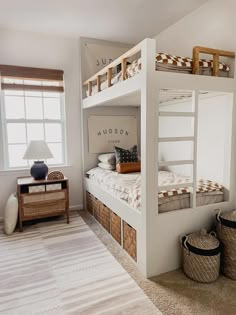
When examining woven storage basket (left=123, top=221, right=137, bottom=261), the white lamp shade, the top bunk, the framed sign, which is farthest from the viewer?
the framed sign

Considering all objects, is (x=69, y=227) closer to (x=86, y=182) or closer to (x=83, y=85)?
(x=86, y=182)

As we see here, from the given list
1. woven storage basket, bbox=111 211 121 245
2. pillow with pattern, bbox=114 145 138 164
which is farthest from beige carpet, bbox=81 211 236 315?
pillow with pattern, bbox=114 145 138 164

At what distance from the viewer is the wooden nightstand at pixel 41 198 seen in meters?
Answer: 3.01

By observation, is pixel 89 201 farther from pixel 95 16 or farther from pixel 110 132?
pixel 95 16

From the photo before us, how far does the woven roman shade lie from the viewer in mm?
3256

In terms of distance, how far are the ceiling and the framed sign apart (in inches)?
50.2

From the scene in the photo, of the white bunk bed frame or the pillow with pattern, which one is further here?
the pillow with pattern

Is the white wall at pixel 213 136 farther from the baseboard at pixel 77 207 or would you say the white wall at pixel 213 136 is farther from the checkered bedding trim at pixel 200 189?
the baseboard at pixel 77 207

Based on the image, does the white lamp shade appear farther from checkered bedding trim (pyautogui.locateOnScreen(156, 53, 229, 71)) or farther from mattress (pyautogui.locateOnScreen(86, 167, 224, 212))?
checkered bedding trim (pyautogui.locateOnScreen(156, 53, 229, 71))

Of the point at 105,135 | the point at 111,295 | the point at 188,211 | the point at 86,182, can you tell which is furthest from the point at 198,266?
the point at 105,135

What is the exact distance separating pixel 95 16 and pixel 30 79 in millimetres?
1272

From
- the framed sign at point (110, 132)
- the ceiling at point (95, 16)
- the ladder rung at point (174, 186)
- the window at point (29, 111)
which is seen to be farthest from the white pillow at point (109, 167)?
the ceiling at point (95, 16)

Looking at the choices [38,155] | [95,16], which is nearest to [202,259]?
[38,155]

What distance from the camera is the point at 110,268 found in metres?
2.16
